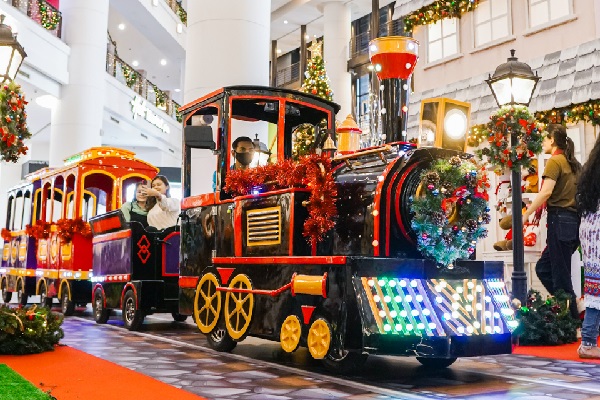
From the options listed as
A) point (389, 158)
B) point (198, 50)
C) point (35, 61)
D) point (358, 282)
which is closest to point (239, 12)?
point (198, 50)

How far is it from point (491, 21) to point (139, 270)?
25.6 feet

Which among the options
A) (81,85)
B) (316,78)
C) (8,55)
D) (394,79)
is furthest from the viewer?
(81,85)

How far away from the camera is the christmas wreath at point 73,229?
10719 millimetres

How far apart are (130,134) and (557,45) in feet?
62.2

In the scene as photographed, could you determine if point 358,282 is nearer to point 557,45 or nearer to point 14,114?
point 14,114

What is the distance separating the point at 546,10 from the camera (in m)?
11.4

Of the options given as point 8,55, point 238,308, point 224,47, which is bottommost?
point 238,308

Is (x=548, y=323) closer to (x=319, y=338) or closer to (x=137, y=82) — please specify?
(x=319, y=338)

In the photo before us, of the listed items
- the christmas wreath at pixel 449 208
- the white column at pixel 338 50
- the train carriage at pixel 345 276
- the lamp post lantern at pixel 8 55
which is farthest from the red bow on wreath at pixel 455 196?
the white column at pixel 338 50

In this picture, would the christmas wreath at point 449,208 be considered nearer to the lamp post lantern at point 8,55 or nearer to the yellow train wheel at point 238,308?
the yellow train wheel at point 238,308

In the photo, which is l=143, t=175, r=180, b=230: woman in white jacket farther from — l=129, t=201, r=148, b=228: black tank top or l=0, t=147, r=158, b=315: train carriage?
l=0, t=147, r=158, b=315: train carriage

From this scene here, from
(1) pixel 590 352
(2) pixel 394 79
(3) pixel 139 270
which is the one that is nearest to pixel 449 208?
(2) pixel 394 79

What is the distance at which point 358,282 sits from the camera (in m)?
4.88

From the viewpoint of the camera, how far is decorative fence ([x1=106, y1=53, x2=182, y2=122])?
2456 centimetres
